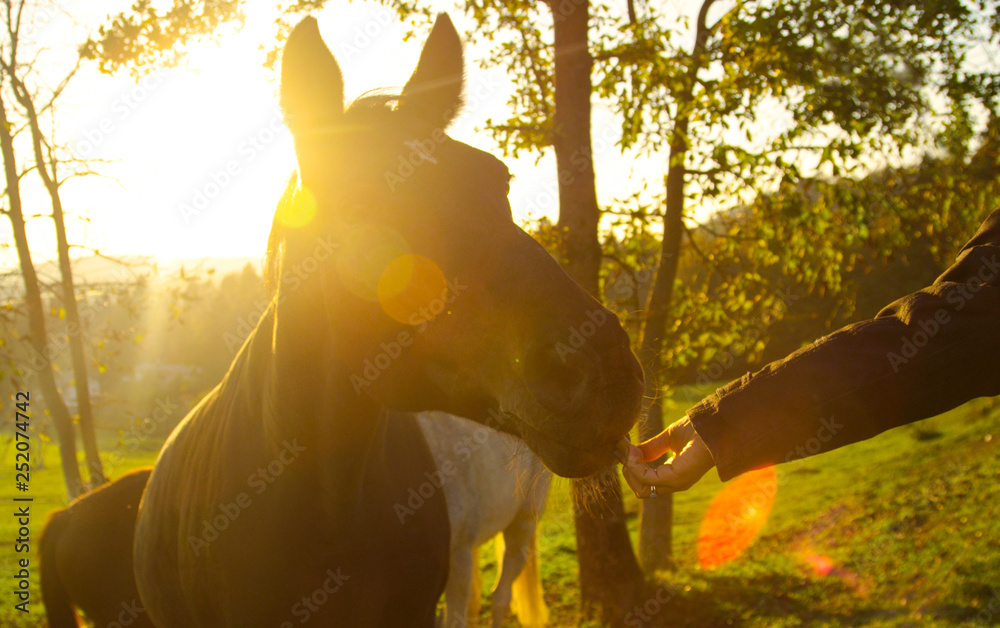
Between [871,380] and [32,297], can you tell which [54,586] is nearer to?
[32,297]

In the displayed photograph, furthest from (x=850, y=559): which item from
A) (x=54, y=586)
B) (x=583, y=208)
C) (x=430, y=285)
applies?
(x=54, y=586)

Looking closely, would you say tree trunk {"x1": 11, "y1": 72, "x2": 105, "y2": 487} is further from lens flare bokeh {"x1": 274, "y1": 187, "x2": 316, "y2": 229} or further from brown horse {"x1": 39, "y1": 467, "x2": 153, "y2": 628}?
lens flare bokeh {"x1": 274, "y1": 187, "x2": 316, "y2": 229}

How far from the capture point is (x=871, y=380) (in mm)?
1615

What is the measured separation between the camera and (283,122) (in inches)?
84.8

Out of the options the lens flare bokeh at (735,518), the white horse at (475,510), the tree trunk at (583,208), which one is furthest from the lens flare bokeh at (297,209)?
the lens flare bokeh at (735,518)

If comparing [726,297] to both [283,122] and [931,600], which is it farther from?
[283,122]

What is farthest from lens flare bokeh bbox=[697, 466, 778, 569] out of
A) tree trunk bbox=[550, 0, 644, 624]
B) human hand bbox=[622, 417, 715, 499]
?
human hand bbox=[622, 417, 715, 499]

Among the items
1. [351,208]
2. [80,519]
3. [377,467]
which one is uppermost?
[351,208]

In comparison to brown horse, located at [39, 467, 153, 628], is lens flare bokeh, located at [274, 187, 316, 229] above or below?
above

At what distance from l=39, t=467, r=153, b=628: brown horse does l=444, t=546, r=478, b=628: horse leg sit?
2284mm

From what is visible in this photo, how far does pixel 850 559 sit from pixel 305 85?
8335 mm

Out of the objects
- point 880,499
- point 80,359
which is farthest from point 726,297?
point 80,359

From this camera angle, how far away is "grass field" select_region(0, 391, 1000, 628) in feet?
19.0

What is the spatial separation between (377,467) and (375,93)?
1425 mm
